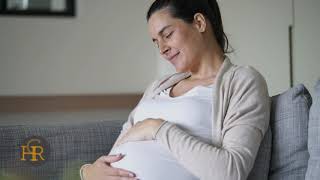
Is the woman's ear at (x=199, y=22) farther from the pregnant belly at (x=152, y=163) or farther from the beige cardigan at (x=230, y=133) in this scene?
the pregnant belly at (x=152, y=163)

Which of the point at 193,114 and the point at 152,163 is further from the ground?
the point at 193,114

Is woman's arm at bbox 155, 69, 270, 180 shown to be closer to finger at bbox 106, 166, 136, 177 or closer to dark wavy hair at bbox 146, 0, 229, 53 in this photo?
finger at bbox 106, 166, 136, 177

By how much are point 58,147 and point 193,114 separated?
1.70 feet

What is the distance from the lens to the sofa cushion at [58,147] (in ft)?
4.57

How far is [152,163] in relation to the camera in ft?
3.64

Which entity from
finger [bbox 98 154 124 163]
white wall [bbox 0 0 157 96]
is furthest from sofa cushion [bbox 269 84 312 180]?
white wall [bbox 0 0 157 96]

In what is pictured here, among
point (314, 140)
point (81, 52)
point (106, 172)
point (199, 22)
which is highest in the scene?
point (199, 22)

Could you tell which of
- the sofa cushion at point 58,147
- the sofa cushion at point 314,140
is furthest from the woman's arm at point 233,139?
the sofa cushion at point 58,147

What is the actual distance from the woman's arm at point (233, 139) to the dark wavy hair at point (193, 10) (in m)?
0.25

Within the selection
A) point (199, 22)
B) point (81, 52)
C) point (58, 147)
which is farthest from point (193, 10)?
point (81, 52)

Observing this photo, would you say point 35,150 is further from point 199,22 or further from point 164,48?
point 199,22

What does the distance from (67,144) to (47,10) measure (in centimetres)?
108

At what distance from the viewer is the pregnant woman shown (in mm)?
1035

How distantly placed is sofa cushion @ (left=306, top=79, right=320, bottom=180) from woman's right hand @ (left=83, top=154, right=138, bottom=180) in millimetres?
419
